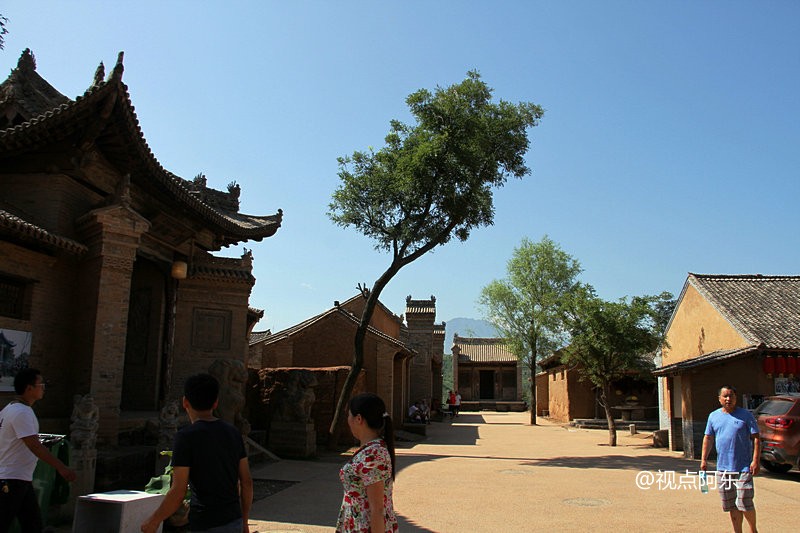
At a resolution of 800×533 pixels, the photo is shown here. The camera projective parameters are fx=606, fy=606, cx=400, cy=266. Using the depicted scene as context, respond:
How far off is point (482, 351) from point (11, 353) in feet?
150

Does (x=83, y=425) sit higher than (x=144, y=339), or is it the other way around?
(x=144, y=339)

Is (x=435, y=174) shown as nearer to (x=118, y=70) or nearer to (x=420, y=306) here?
(x=118, y=70)

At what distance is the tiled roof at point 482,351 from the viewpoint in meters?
51.2

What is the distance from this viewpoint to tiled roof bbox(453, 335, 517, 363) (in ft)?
168

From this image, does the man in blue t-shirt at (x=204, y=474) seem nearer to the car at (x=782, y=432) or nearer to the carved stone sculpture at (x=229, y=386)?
the carved stone sculpture at (x=229, y=386)

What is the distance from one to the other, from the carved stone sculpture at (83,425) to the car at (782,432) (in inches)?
453

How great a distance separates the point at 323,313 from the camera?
23594mm

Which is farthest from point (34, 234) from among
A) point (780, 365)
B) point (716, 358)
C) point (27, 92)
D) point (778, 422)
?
point (780, 365)

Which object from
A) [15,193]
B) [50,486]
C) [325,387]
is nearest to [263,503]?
[50,486]

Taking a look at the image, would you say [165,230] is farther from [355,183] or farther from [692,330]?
[692,330]

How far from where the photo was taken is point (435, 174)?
58.5 ft

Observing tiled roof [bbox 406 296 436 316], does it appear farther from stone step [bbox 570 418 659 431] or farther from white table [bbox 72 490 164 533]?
white table [bbox 72 490 164 533]

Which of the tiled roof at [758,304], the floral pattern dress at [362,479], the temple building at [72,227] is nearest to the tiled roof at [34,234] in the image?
the temple building at [72,227]

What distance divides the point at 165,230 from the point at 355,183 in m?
5.92
